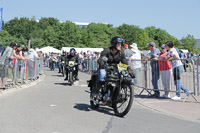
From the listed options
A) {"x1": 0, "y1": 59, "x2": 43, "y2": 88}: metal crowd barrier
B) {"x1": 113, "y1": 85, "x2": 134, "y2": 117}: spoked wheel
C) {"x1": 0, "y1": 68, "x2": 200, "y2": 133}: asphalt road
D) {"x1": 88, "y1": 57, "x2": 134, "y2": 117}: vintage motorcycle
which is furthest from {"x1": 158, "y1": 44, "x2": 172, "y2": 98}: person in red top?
{"x1": 0, "y1": 59, "x2": 43, "y2": 88}: metal crowd barrier

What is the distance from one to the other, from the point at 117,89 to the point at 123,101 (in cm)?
30

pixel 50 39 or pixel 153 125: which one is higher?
pixel 50 39

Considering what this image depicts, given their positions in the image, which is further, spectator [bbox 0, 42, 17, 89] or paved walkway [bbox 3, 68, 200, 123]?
spectator [bbox 0, 42, 17, 89]

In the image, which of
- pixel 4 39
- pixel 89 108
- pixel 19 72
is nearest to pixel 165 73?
pixel 89 108

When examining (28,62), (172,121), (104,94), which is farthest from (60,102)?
(28,62)

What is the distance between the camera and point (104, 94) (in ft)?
24.5

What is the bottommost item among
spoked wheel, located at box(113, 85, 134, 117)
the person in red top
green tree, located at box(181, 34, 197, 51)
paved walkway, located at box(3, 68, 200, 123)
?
paved walkway, located at box(3, 68, 200, 123)

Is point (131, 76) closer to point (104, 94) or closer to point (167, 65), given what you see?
point (104, 94)

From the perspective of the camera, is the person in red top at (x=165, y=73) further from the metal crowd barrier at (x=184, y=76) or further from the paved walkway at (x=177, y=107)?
the paved walkway at (x=177, y=107)

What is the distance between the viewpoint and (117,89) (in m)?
7.06

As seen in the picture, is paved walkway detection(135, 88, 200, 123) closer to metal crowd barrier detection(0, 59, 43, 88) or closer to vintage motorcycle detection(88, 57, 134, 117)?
vintage motorcycle detection(88, 57, 134, 117)

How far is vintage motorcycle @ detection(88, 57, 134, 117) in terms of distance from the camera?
686 centimetres

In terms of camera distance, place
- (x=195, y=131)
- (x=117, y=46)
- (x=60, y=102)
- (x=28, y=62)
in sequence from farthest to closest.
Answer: (x=28, y=62) → (x=60, y=102) → (x=117, y=46) → (x=195, y=131)

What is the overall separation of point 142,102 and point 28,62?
7511 millimetres
